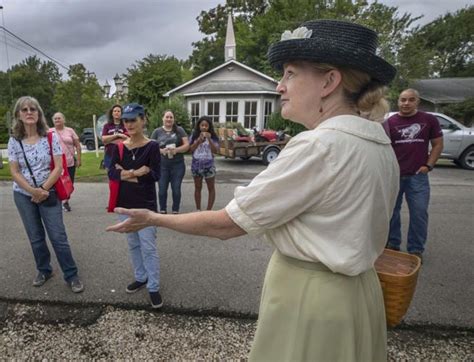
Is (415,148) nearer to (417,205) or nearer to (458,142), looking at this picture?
(417,205)

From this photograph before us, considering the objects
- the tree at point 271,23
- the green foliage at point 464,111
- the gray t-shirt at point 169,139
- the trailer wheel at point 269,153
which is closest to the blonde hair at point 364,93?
the gray t-shirt at point 169,139

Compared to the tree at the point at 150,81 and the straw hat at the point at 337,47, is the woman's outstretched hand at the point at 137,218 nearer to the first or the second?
the straw hat at the point at 337,47

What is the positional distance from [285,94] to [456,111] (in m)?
21.6

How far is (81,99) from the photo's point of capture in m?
27.9

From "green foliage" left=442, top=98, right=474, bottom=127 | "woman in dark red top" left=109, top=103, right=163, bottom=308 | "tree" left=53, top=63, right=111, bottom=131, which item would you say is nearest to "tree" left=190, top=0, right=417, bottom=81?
"green foliage" left=442, top=98, right=474, bottom=127

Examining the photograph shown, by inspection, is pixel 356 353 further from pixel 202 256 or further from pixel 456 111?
pixel 456 111

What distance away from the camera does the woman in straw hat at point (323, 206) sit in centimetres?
98

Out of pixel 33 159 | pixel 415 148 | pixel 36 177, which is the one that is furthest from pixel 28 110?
pixel 415 148

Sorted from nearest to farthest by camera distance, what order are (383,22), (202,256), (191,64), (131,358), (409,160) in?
1. (131,358)
2. (409,160)
3. (202,256)
4. (383,22)
5. (191,64)

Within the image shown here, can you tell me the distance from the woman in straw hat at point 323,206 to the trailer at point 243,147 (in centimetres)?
1012

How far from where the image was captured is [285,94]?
115 centimetres

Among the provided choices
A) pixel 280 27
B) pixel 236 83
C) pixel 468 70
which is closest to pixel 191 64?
pixel 280 27

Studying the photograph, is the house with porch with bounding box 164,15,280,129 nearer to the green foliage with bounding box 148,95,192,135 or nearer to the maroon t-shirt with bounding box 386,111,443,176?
the green foliage with bounding box 148,95,192,135

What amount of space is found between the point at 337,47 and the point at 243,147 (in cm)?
1041
